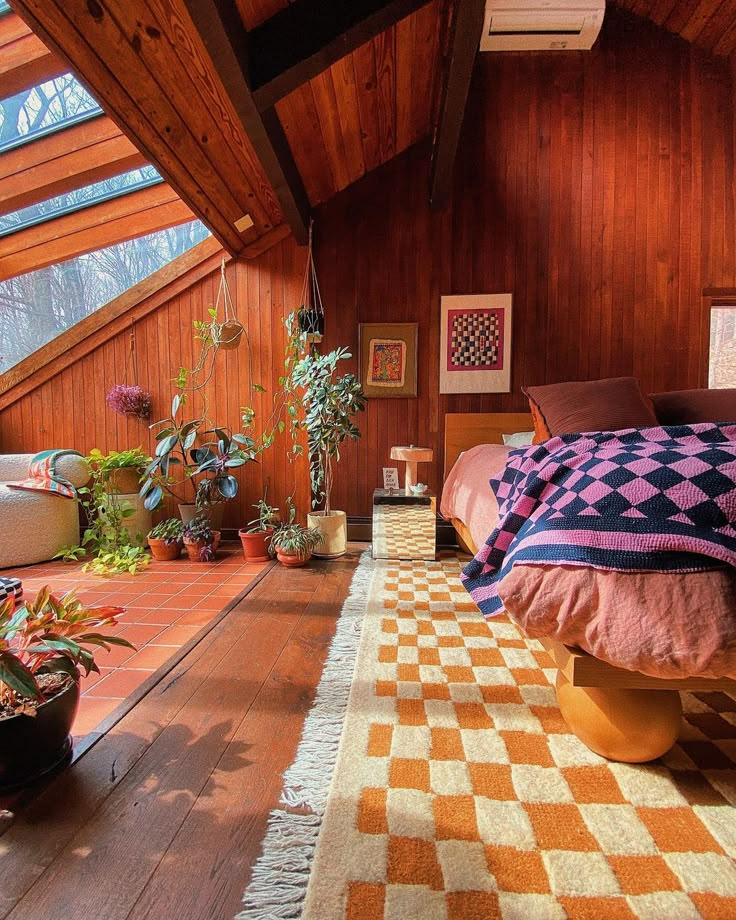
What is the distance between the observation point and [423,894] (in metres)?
0.78

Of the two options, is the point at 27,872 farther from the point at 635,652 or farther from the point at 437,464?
the point at 437,464

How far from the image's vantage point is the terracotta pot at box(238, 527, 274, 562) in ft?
9.51

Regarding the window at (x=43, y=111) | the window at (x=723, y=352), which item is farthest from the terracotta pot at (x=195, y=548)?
the window at (x=723, y=352)

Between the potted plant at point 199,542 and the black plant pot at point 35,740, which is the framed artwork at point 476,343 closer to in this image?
the potted plant at point 199,542

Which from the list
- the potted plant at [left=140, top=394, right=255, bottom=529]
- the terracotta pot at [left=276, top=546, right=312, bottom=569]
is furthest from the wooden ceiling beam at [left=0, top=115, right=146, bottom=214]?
the terracotta pot at [left=276, top=546, right=312, bottom=569]

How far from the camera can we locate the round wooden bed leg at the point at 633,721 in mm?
1079

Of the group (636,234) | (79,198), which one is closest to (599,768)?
(636,234)

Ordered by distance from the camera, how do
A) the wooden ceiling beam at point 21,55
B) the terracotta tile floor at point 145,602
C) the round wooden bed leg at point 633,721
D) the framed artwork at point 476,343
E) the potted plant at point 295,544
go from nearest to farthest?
the round wooden bed leg at point 633,721
the terracotta tile floor at point 145,602
the wooden ceiling beam at point 21,55
the potted plant at point 295,544
the framed artwork at point 476,343

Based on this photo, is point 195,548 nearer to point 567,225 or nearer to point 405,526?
point 405,526

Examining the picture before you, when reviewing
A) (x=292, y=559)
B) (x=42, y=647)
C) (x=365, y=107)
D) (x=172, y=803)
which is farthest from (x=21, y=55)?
(x=172, y=803)

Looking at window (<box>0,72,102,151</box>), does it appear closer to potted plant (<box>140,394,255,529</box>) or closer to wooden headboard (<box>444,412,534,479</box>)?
potted plant (<box>140,394,255,529</box>)

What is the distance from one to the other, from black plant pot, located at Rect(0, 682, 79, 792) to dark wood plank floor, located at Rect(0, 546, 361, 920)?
5 centimetres

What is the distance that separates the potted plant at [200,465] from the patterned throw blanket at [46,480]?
445 mm

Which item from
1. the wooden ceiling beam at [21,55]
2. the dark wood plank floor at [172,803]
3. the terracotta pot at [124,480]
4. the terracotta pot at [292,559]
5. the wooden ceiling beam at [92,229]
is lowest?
the dark wood plank floor at [172,803]
